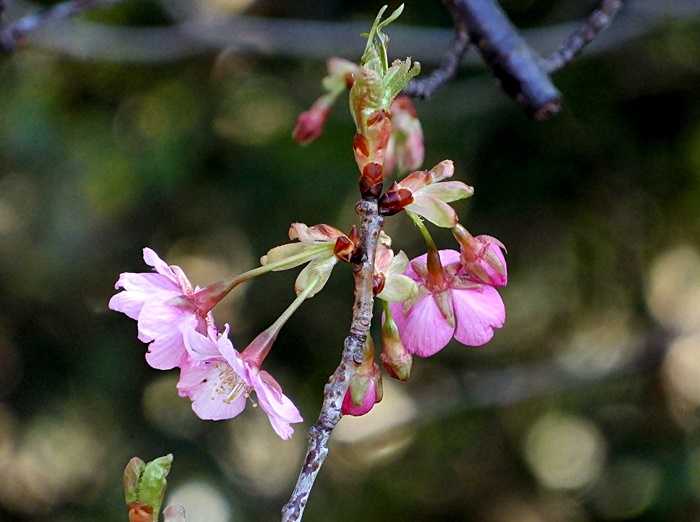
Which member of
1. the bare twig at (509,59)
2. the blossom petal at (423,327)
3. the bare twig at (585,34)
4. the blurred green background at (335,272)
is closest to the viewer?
the blossom petal at (423,327)

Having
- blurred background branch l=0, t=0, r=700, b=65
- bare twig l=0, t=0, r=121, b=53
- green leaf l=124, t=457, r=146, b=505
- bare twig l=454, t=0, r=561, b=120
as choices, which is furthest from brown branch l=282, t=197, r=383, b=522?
blurred background branch l=0, t=0, r=700, b=65

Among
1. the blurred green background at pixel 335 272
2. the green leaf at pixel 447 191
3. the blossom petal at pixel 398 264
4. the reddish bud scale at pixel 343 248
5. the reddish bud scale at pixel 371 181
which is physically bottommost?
the blurred green background at pixel 335 272

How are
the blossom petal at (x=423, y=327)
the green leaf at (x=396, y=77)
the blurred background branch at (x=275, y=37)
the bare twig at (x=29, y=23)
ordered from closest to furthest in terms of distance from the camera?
the green leaf at (x=396, y=77) < the blossom petal at (x=423, y=327) < the bare twig at (x=29, y=23) < the blurred background branch at (x=275, y=37)

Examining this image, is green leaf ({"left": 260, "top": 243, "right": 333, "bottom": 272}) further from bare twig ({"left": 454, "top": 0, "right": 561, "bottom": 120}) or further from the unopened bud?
bare twig ({"left": 454, "top": 0, "right": 561, "bottom": 120})

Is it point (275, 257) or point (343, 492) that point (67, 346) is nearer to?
point (343, 492)

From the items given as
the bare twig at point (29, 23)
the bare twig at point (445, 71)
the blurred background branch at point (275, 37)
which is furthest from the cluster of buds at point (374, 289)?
the blurred background branch at point (275, 37)

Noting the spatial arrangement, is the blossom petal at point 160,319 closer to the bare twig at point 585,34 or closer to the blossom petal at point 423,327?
the blossom petal at point 423,327

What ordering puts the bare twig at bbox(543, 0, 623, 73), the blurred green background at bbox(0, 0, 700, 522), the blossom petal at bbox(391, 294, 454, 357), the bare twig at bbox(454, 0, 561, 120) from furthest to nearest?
the blurred green background at bbox(0, 0, 700, 522), the bare twig at bbox(543, 0, 623, 73), the bare twig at bbox(454, 0, 561, 120), the blossom petal at bbox(391, 294, 454, 357)
